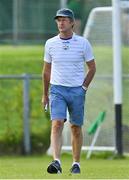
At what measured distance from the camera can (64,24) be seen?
49.3 feet

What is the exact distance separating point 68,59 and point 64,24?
43 cm

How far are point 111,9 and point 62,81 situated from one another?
4687mm

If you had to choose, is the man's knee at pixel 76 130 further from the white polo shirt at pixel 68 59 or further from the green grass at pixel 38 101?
the green grass at pixel 38 101

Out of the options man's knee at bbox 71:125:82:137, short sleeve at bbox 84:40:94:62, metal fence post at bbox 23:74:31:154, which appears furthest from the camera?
metal fence post at bbox 23:74:31:154

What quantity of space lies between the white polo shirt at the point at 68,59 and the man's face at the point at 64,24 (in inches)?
5.4

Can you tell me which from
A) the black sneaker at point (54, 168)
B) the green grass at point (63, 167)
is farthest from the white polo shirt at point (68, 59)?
the green grass at point (63, 167)

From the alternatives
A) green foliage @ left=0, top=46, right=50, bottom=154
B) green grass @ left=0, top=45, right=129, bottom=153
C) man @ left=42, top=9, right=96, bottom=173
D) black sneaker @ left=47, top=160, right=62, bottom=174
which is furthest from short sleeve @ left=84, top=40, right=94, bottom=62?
green foliage @ left=0, top=46, right=50, bottom=154

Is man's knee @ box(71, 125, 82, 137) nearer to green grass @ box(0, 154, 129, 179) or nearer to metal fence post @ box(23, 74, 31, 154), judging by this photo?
green grass @ box(0, 154, 129, 179)

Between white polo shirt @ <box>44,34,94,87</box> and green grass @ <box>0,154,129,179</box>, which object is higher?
white polo shirt @ <box>44,34,94,87</box>

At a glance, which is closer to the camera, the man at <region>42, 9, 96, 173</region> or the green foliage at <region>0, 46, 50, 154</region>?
the man at <region>42, 9, 96, 173</region>

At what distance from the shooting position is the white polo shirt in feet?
49.3

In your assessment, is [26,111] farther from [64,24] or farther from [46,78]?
[64,24]

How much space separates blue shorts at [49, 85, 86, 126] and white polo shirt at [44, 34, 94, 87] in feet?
0.23

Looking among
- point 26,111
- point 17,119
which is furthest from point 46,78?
point 17,119
